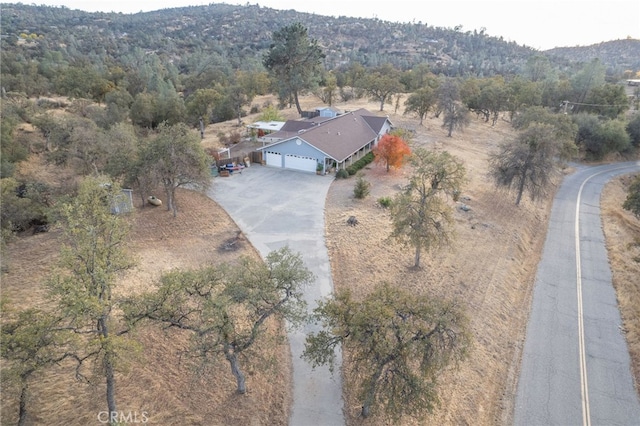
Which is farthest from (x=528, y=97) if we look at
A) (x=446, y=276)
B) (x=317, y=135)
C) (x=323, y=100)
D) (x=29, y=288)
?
(x=29, y=288)

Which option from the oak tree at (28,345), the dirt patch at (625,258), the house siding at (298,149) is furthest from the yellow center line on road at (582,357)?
the house siding at (298,149)

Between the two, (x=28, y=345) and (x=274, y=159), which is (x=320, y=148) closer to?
(x=274, y=159)

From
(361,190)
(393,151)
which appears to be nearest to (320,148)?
(393,151)

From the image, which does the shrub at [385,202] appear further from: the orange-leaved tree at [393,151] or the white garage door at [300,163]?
the white garage door at [300,163]

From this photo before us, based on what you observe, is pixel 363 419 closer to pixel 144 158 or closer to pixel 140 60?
pixel 144 158
